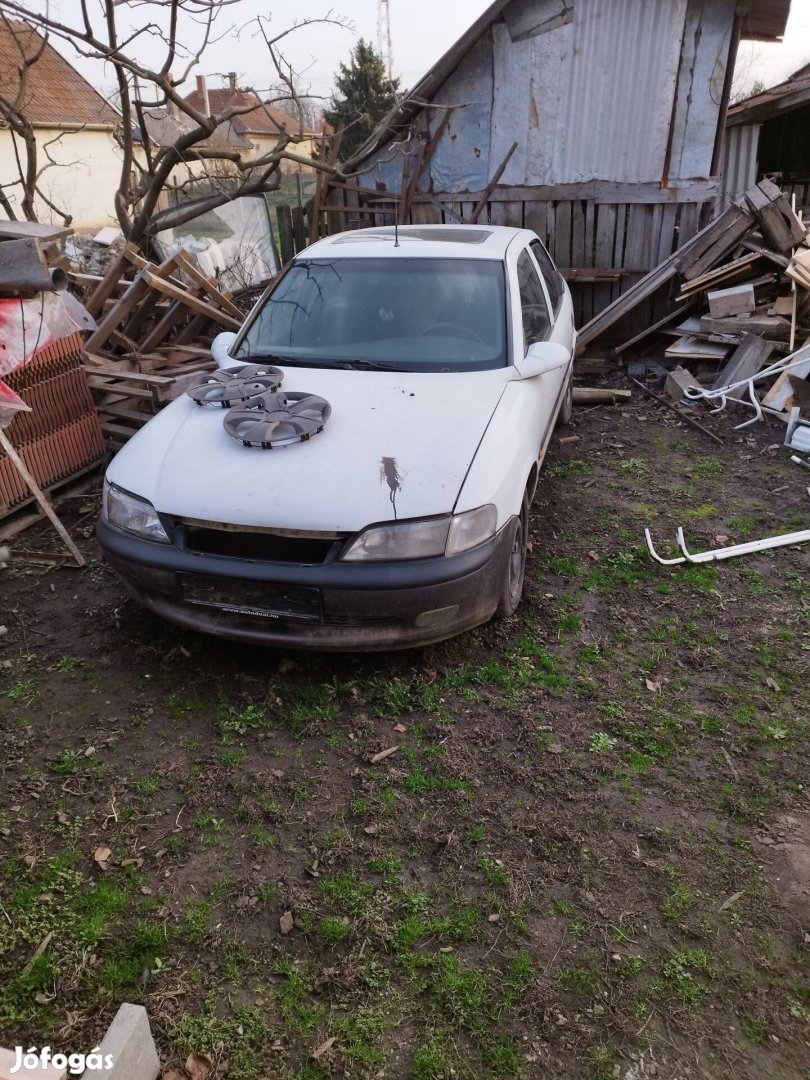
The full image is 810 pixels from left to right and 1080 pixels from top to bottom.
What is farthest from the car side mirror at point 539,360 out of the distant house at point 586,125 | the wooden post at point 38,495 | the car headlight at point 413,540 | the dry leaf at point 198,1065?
the distant house at point 586,125

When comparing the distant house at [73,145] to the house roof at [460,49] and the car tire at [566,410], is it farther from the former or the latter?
the car tire at [566,410]

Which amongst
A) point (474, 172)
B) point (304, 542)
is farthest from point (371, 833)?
point (474, 172)

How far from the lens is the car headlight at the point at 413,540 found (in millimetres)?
2947

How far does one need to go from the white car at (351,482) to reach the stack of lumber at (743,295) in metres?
3.73

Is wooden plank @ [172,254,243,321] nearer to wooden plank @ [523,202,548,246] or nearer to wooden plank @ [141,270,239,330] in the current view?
wooden plank @ [141,270,239,330]

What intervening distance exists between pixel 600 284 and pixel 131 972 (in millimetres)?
8531

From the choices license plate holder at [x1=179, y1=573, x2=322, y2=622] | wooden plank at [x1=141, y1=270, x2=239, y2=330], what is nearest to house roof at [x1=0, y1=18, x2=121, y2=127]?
wooden plank at [x1=141, y1=270, x2=239, y2=330]

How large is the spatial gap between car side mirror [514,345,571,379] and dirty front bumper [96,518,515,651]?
0.97 metres

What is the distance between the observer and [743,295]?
22.6 ft

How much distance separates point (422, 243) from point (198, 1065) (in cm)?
423

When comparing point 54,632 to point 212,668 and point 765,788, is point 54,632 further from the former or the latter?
point 765,788

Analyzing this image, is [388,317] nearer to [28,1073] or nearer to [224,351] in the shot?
[224,351]

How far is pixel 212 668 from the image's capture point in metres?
3.41

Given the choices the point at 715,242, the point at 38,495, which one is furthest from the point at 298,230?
the point at 38,495
